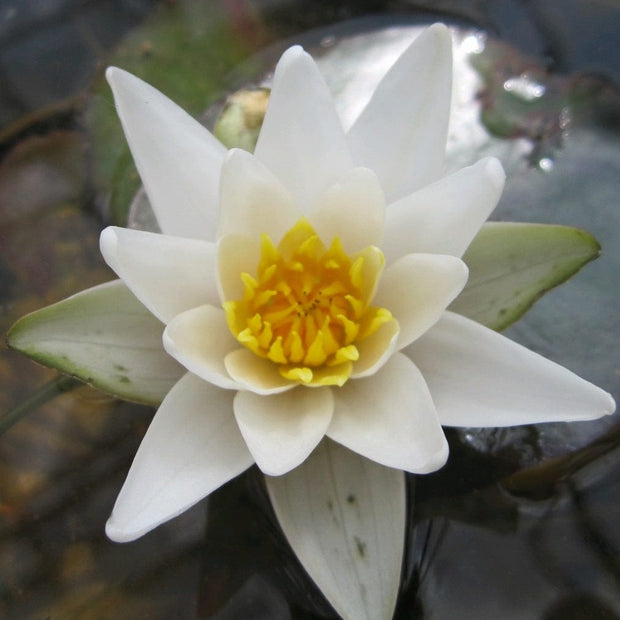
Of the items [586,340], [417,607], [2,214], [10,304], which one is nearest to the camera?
[417,607]

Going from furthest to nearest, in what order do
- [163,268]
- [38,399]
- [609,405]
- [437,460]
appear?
[38,399]
[163,268]
[609,405]
[437,460]

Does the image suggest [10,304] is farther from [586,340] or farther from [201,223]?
[586,340]

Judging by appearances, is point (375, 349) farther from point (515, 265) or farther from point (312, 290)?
point (515, 265)

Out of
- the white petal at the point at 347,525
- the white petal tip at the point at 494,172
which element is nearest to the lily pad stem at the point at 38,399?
the white petal at the point at 347,525

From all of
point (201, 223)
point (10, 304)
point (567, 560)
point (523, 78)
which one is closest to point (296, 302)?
point (201, 223)

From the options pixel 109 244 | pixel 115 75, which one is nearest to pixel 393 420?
pixel 109 244

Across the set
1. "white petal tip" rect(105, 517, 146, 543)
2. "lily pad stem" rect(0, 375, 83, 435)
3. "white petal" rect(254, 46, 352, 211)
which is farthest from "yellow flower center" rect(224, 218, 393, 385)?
"lily pad stem" rect(0, 375, 83, 435)
